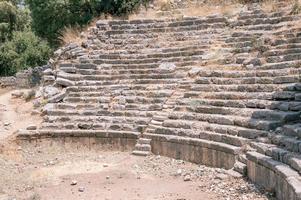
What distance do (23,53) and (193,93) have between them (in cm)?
1812

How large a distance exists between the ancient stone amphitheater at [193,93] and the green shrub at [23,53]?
11891mm

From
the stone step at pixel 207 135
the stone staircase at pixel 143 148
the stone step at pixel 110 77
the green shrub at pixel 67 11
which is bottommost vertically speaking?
the stone staircase at pixel 143 148

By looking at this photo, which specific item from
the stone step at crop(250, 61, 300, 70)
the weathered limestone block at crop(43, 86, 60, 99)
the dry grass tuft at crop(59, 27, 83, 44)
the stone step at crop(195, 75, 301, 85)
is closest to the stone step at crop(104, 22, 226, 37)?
the dry grass tuft at crop(59, 27, 83, 44)

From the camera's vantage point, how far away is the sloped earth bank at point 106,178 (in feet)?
29.0

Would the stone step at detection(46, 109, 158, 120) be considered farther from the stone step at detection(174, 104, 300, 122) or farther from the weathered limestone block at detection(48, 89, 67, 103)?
the stone step at detection(174, 104, 300, 122)

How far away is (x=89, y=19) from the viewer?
21.4 m

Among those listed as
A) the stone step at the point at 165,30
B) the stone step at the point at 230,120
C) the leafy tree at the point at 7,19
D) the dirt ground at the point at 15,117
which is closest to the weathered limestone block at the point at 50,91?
the dirt ground at the point at 15,117

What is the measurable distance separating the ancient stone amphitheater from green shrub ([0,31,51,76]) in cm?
1189

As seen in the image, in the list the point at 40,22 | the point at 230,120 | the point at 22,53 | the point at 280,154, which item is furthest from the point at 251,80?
the point at 22,53

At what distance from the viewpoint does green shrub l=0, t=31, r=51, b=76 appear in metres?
28.1

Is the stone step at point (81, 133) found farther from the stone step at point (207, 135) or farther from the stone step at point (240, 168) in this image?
the stone step at point (240, 168)

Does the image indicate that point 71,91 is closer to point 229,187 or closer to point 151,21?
point 151,21

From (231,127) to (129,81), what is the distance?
4.86 m

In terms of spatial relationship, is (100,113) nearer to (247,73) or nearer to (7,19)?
(247,73)
